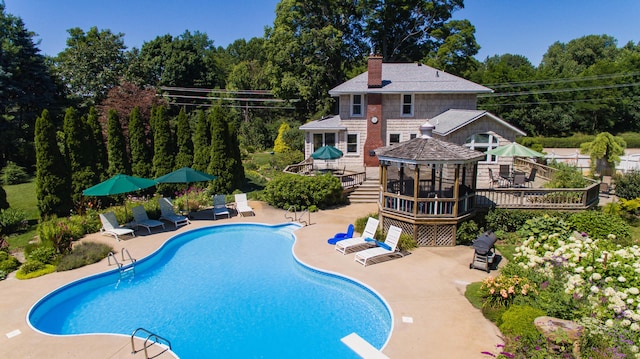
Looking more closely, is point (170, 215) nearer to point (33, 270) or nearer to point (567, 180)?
point (33, 270)

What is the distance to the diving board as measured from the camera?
27.0 ft

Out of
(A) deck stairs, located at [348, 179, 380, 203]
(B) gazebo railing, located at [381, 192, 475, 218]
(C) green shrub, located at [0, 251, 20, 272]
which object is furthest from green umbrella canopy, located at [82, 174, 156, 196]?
(A) deck stairs, located at [348, 179, 380, 203]

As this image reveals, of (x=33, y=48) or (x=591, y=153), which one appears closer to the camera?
(x=591, y=153)

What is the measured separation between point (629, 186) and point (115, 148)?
94.5 feet

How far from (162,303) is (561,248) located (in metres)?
11.5

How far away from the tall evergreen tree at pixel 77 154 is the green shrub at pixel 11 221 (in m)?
2.58

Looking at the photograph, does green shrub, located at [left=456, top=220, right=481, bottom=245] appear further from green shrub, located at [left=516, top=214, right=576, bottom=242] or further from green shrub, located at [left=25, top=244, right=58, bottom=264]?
green shrub, located at [left=25, top=244, right=58, bottom=264]

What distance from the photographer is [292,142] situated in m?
40.4

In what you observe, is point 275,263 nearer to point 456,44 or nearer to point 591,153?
point 591,153

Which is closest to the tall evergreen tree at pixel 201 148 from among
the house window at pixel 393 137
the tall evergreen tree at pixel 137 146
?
the tall evergreen tree at pixel 137 146

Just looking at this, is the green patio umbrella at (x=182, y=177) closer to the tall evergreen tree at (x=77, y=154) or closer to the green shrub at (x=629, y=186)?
the tall evergreen tree at (x=77, y=154)

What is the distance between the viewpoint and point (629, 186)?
2030 centimetres

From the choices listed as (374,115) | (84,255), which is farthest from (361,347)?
(374,115)

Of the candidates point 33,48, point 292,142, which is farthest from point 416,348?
point 33,48
